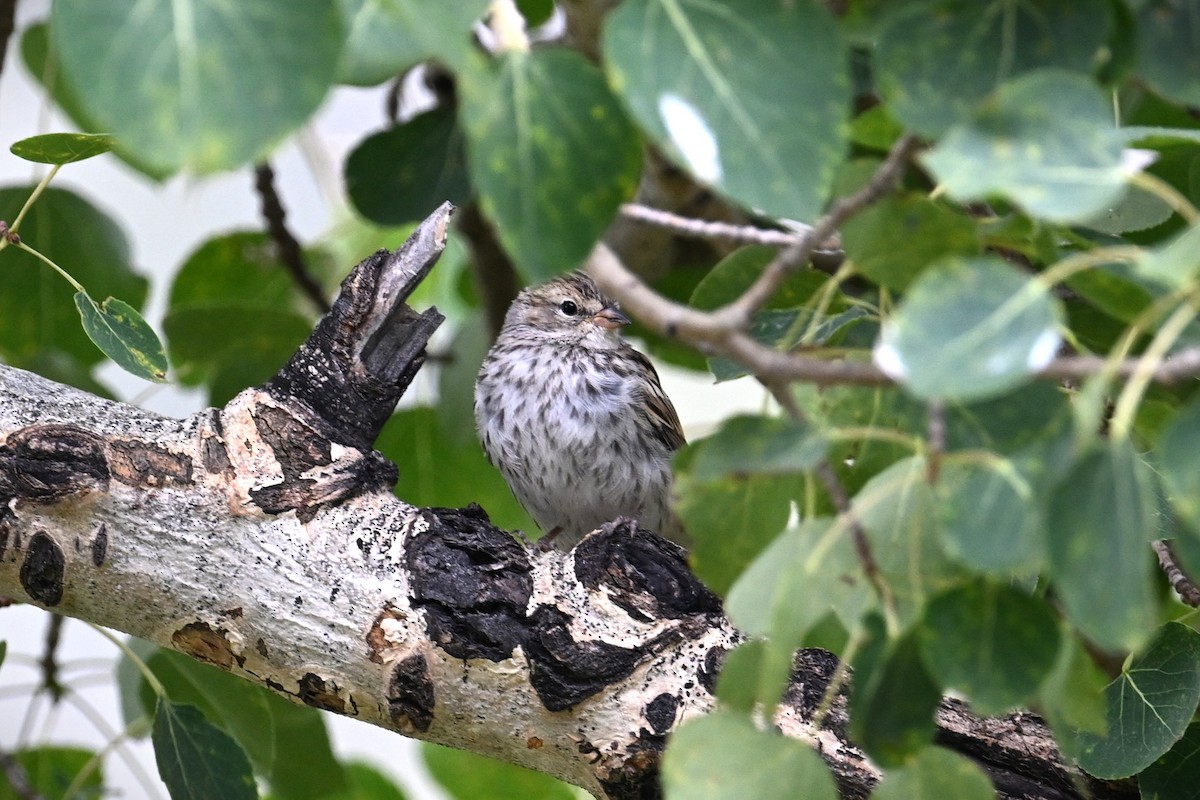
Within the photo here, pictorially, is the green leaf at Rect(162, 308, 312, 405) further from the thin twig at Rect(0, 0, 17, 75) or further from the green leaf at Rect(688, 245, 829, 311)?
the green leaf at Rect(688, 245, 829, 311)

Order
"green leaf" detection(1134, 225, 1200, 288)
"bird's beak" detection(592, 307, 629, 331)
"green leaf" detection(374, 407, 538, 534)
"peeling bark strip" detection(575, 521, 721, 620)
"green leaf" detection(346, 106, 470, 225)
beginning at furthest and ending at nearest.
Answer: "bird's beak" detection(592, 307, 629, 331), "green leaf" detection(374, 407, 538, 534), "green leaf" detection(346, 106, 470, 225), "peeling bark strip" detection(575, 521, 721, 620), "green leaf" detection(1134, 225, 1200, 288)

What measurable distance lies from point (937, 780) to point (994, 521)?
0.84 ft

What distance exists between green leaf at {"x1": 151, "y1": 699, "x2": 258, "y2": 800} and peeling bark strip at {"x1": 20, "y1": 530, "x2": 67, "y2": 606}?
27 cm

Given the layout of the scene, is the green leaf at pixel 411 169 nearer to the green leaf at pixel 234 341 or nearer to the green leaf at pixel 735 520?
the green leaf at pixel 234 341

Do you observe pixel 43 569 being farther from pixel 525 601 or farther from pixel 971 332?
pixel 971 332

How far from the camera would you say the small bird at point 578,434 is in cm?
291

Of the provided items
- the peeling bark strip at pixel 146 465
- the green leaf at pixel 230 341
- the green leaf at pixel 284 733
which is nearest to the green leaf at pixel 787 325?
the peeling bark strip at pixel 146 465

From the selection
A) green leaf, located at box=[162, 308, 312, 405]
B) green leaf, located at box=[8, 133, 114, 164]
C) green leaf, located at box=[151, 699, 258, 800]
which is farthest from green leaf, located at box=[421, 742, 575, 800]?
green leaf, located at box=[8, 133, 114, 164]

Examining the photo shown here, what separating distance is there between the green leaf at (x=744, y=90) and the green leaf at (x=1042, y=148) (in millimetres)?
85

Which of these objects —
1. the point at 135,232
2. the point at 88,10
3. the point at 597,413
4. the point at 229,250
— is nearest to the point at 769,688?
the point at 88,10

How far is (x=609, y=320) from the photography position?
125 inches

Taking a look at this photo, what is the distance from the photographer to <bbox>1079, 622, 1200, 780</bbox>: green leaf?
148 cm

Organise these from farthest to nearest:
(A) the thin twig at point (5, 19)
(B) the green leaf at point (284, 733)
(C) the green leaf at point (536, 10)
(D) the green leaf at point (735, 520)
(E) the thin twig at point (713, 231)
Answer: (C) the green leaf at point (536, 10) < (A) the thin twig at point (5, 19) < (B) the green leaf at point (284, 733) < (E) the thin twig at point (713, 231) < (D) the green leaf at point (735, 520)

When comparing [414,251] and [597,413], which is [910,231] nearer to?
[414,251]
